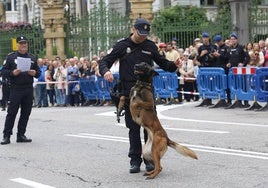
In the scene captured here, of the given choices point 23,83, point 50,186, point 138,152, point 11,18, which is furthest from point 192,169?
point 11,18

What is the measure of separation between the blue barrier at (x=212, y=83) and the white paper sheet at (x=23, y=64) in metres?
7.62

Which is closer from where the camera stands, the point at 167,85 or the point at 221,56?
the point at 221,56

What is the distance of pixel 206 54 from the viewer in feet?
66.1

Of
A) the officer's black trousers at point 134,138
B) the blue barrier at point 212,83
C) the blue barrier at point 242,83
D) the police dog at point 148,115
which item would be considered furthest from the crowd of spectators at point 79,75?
the police dog at point 148,115

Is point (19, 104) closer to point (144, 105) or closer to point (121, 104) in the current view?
point (121, 104)

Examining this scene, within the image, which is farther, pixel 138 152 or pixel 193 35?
pixel 193 35

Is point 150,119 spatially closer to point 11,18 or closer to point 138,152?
point 138,152

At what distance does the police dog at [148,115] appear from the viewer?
30.4ft

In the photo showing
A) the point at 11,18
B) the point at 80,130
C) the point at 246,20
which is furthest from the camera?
the point at 11,18

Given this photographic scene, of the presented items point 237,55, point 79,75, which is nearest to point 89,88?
point 79,75

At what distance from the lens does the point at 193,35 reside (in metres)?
31.1

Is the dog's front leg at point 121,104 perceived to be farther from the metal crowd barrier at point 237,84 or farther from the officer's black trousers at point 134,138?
the metal crowd barrier at point 237,84

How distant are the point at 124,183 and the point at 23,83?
4.97 meters

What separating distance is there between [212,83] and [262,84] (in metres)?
2.30
